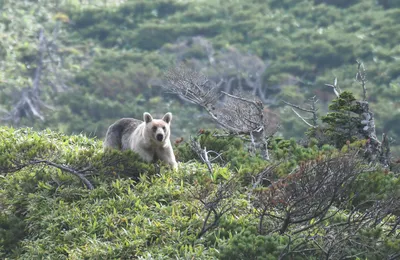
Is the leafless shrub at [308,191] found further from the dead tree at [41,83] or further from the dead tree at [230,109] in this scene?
the dead tree at [41,83]

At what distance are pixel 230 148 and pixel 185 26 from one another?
40769mm

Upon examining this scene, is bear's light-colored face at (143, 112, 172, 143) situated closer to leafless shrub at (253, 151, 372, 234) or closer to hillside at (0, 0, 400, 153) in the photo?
leafless shrub at (253, 151, 372, 234)

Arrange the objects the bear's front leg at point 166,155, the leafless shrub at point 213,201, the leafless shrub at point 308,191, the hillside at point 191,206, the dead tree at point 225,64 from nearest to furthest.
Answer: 1. the leafless shrub at point 308,191
2. the hillside at point 191,206
3. the leafless shrub at point 213,201
4. the bear's front leg at point 166,155
5. the dead tree at point 225,64

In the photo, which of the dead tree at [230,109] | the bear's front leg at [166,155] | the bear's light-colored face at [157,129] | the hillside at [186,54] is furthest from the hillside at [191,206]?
the hillside at [186,54]

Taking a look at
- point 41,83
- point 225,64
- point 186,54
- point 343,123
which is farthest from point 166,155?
point 186,54

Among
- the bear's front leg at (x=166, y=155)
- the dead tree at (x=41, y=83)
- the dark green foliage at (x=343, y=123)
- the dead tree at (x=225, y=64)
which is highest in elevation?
the bear's front leg at (x=166, y=155)

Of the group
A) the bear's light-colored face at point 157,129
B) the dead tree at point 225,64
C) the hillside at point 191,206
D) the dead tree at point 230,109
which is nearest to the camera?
the hillside at point 191,206

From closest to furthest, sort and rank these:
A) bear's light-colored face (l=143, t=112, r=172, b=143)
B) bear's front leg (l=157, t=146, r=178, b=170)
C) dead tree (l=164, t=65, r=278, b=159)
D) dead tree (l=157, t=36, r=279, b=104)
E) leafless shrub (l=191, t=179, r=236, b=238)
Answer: leafless shrub (l=191, t=179, r=236, b=238)
bear's light-colored face (l=143, t=112, r=172, b=143)
bear's front leg (l=157, t=146, r=178, b=170)
dead tree (l=164, t=65, r=278, b=159)
dead tree (l=157, t=36, r=279, b=104)

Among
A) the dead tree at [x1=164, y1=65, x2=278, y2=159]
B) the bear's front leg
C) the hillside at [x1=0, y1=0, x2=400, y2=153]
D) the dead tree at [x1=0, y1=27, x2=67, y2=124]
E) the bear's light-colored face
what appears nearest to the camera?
the bear's light-colored face

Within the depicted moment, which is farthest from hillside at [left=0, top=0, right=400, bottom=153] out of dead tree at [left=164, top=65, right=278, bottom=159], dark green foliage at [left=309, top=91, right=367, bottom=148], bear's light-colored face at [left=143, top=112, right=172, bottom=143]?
bear's light-colored face at [left=143, top=112, right=172, bottom=143]

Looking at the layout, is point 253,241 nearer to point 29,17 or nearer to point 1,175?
point 1,175

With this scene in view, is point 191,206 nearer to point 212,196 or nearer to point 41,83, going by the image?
point 212,196

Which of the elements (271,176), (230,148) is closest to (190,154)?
(230,148)

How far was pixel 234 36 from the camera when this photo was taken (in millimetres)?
54156
